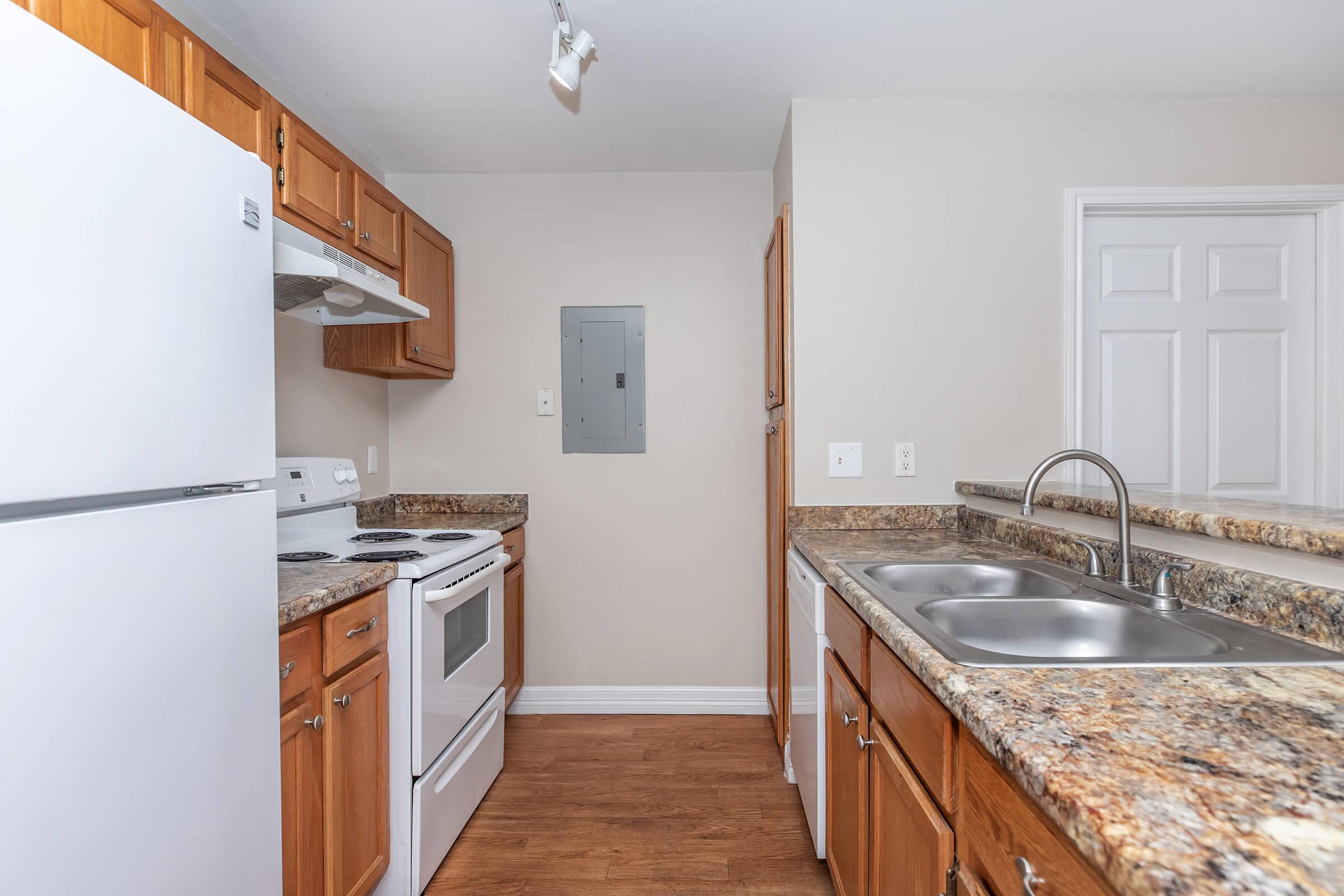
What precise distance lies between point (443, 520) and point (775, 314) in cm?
159

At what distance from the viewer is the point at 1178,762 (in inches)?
23.1

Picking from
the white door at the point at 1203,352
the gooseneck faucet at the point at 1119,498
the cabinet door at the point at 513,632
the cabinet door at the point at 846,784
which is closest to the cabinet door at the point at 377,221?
the cabinet door at the point at 513,632

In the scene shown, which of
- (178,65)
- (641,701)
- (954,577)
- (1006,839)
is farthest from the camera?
(641,701)

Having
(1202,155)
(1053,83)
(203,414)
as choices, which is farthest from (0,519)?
(1202,155)

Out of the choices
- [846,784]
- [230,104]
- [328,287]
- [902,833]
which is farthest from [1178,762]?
[230,104]

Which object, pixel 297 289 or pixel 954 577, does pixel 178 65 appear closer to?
pixel 297 289

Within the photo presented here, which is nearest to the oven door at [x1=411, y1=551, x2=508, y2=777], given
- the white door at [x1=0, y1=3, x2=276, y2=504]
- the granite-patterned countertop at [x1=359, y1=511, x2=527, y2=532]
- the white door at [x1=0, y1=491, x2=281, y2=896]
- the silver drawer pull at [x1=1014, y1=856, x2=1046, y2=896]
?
the granite-patterned countertop at [x1=359, y1=511, x2=527, y2=532]

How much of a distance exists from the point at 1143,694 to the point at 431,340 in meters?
2.47

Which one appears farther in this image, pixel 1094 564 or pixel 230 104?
pixel 230 104

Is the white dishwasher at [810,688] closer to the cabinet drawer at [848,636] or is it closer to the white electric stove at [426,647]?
the cabinet drawer at [848,636]

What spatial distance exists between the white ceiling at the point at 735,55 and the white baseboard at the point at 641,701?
235 centimetres

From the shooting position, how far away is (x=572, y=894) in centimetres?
165

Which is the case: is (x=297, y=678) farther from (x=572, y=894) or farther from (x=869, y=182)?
(x=869, y=182)

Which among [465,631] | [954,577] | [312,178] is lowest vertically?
[465,631]
